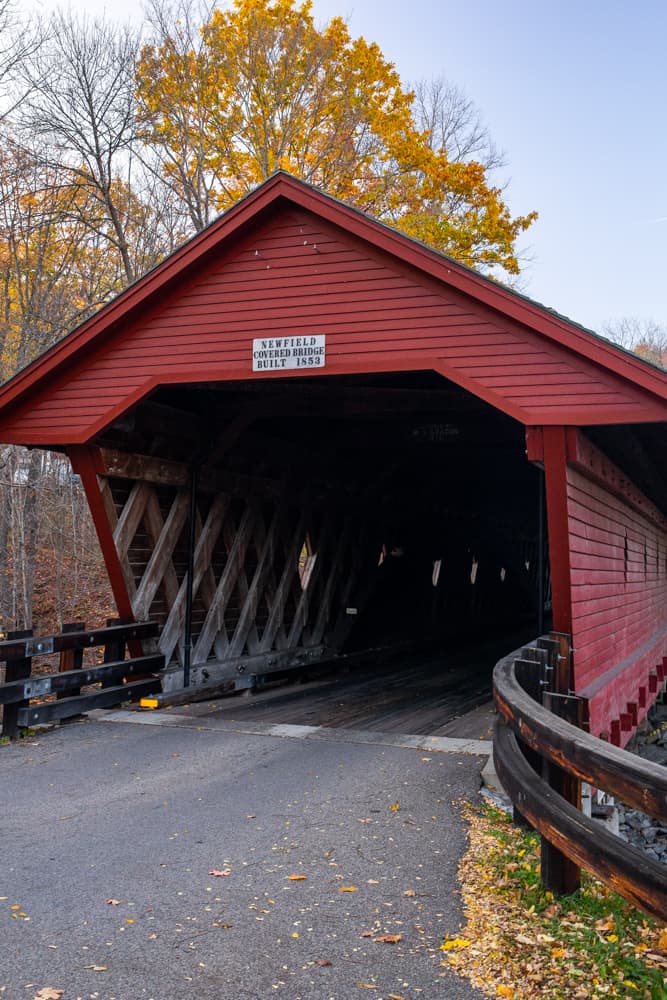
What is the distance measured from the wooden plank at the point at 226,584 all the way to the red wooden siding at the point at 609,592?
4500 mm

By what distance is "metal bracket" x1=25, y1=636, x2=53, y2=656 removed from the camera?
7805 mm

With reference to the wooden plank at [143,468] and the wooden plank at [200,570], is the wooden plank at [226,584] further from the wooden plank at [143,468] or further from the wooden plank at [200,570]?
the wooden plank at [143,468]

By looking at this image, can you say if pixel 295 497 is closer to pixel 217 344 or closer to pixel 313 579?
pixel 313 579

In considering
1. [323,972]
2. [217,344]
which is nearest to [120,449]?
[217,344]

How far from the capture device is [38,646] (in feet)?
26.1

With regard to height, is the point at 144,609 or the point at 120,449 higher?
the point at 120,449

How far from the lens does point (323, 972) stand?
11.0ft

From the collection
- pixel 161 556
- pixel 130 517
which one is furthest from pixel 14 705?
pixel 161 556

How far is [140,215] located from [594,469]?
14.9m

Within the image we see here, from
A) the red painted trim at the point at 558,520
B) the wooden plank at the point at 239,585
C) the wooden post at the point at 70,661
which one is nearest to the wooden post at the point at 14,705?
the wooden post at the point at 70,661

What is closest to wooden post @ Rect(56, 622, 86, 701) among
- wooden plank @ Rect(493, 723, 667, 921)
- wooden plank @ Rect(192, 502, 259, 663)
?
wooden plank @ Rect(192, 502, 259, 663)

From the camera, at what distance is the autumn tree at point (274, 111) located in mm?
19562

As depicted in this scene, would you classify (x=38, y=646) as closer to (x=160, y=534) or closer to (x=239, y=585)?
(x=160, y=534)

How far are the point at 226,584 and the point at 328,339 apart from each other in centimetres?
401
